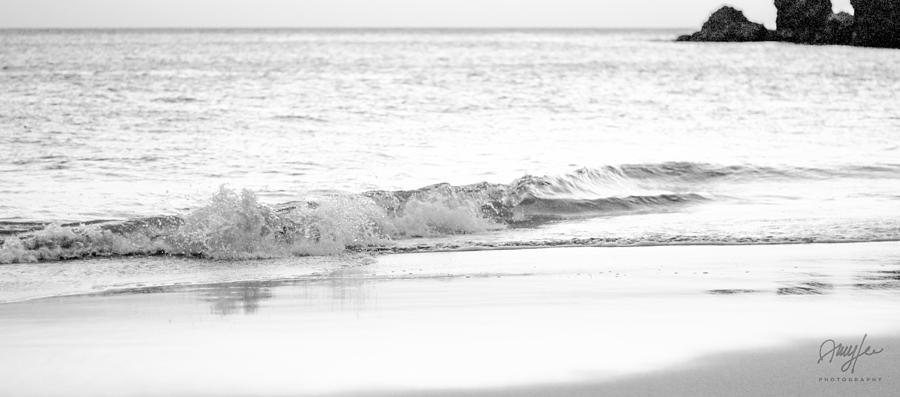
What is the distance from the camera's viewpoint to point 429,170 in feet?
44.9

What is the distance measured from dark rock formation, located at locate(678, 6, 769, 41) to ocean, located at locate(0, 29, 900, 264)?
74.9 metres

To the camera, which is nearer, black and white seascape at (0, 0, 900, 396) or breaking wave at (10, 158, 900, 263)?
black and white seascape at (0, 0, 900, 396)

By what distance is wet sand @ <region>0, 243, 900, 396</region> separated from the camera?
4332 millimetres

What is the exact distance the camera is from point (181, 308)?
19.4ft

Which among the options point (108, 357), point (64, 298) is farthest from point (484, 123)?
point (108, 357)

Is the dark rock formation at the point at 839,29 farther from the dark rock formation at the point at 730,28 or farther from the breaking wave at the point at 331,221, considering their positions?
the breaking wave at the point at 331,221

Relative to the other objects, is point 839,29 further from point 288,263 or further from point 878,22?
point 288,263

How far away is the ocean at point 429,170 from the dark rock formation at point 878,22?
58267 millimetres

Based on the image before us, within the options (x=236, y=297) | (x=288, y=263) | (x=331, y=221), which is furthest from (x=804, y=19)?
(x=236, y=297)

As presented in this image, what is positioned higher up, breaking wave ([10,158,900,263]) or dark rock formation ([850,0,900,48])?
dark rock formation ([850,0,900,48])
